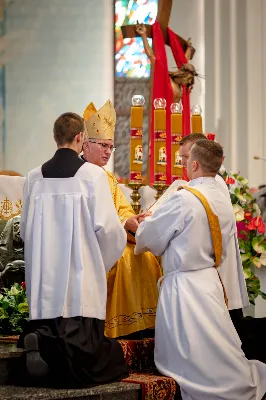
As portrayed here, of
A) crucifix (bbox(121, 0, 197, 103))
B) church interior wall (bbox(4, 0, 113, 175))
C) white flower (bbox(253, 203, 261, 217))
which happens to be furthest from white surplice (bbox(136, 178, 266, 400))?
church interior wall (bbox(4, 0, 113, 175))

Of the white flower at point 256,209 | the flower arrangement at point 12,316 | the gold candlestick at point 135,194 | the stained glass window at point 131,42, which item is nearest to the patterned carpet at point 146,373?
the flower arrangement at point 12,316

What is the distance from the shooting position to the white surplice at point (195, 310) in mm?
5203

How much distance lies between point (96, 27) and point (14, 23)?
3.21 ft

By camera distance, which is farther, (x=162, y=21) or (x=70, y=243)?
(x=162, y=21)

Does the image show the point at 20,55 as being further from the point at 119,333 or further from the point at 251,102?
the point at 119,333

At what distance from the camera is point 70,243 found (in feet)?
16.4

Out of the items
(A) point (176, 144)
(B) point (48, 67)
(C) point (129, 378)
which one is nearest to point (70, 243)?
(C) point (129, 378)

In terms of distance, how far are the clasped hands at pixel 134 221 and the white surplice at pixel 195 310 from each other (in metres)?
0.23

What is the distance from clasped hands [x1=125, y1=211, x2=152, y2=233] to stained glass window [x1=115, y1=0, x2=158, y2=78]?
455 cm

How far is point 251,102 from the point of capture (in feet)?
32.1

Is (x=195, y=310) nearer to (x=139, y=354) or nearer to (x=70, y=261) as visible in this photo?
(x=139, y=354)

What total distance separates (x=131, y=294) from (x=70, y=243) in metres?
0.90

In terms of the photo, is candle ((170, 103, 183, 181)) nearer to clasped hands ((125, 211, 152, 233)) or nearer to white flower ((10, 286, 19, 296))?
clasped hands ((125, 211, 152, 233))

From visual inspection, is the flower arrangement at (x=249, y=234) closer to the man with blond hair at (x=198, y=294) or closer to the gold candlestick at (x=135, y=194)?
the gold candlestick at (x=135, y=194)
